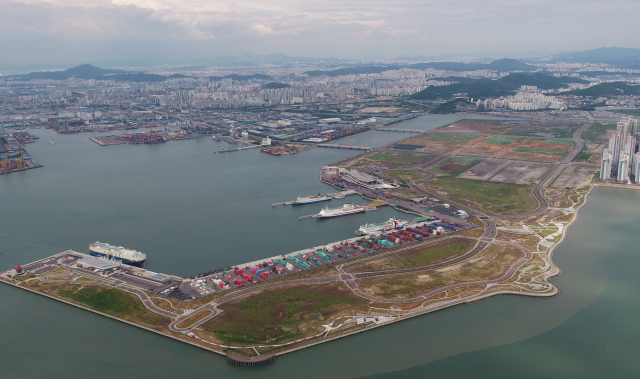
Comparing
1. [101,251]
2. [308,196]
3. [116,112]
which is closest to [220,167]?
[308,196]

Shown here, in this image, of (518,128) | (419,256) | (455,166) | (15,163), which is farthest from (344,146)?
(15,163)

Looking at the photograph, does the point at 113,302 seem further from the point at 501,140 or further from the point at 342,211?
the point at 501,140

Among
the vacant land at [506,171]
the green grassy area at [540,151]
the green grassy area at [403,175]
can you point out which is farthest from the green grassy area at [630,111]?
the green grassy area at [403,175]

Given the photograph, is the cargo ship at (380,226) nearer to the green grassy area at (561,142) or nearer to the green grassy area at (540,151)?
the green grassy area at (540,151)

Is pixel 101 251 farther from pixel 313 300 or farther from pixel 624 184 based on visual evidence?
pixel 624 184

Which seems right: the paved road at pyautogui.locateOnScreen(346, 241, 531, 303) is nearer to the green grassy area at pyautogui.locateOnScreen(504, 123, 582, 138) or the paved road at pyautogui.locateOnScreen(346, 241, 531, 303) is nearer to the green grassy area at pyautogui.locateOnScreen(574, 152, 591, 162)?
the green grassy area at pyautogui.locateOnScreen(574, 152, 591, 162)
